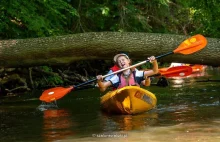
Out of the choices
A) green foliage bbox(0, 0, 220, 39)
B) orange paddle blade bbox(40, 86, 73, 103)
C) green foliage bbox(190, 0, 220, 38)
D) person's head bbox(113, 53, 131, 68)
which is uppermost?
green foliage bbox(0, 0, 220, 39)

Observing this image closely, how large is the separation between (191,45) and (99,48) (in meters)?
1.50

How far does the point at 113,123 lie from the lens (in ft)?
20.7

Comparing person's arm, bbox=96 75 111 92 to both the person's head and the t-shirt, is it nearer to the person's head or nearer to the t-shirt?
the t-shirt

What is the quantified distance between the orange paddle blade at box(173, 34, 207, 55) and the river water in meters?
0.95

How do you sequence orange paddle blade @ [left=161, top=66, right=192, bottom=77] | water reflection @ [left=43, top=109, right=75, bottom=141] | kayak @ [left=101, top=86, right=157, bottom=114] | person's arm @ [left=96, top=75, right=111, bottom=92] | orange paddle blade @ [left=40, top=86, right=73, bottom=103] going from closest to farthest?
water reflection @ [left=43, top=109, right=75, bottom=141]
kayak @ [left=101, top=86, right=157, bottom=114]
person's arm @ [left=96, top=75, right=111, bottom=92]
orange paddle blade @ [left=40, top=86, right=73, bottom=103]
orange paddle blade @ [left=161, top=66, right=192, bottom=77]

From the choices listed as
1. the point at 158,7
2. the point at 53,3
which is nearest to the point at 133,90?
the point at 53,3

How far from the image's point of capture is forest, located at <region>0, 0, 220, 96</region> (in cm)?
1005

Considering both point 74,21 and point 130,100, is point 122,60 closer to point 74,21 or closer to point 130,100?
point 130,100

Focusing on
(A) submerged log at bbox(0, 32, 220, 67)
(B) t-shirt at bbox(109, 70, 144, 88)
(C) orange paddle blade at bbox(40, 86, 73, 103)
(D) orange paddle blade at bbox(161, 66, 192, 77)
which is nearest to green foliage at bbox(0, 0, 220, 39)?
(A) submerged log at bbox(0, 32, 220, 67)

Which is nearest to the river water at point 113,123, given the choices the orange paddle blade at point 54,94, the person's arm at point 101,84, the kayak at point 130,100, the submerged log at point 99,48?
the kayak at point 130,100

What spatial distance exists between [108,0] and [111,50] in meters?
6.52

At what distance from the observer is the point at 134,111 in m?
7.13

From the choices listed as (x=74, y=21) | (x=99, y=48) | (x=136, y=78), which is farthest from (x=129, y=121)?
(x=74, y=21)

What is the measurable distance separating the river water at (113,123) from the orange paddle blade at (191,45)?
3.11 ft
